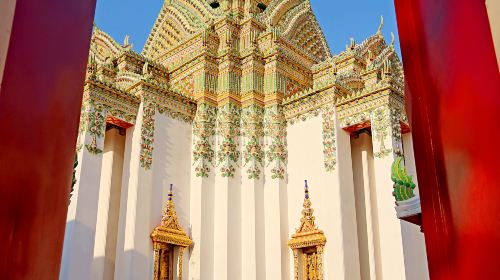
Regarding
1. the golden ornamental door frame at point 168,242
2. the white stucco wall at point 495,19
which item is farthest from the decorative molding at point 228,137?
the white stucco wall at point 495,19

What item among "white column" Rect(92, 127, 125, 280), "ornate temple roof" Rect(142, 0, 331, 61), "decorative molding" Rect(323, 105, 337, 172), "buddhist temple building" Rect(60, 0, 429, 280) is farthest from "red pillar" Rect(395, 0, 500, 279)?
"ornate temple roof" Rect(142, 0, 331, 61)

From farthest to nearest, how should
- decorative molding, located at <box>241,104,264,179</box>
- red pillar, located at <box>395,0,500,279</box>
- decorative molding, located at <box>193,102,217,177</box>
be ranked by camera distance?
decorative molding, located at <box>241,104,264,179</box>, decorative molding, located at <box>193,102,217,177</box>, red pillar, located at <box>395,0,500,279</box>

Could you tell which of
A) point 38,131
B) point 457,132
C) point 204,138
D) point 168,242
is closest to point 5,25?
point 38,131

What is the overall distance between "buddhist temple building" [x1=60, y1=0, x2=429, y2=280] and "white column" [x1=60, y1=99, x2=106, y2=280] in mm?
23

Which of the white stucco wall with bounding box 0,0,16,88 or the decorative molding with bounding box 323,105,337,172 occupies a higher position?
the decorative molding with bounding box 323,105,337,172

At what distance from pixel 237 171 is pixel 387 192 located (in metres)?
3.17

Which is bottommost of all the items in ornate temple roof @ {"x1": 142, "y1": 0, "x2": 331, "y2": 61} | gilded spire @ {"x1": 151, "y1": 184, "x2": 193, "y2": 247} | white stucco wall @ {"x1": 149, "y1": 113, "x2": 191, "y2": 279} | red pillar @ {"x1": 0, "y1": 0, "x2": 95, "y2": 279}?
red pillar @ {"x1": 0, "y1": 0, "x2": 95, "y2": 279}

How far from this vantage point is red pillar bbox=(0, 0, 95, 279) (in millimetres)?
1805

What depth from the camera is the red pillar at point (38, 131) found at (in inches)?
71.1

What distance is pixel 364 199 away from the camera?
35.8 feet

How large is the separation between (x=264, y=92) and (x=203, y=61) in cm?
155

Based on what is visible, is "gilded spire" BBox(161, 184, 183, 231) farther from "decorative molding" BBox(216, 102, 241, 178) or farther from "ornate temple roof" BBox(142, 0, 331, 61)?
"ornate temple roof" BBox(142, 0, 331, 61)

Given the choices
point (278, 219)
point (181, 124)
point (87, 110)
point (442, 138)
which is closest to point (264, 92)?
point (181, 124)

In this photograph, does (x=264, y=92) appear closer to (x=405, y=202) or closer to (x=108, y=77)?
(x=108, y=77)
